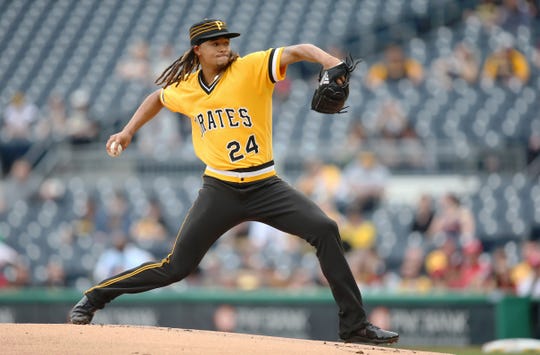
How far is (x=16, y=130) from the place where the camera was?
1677 centimetres

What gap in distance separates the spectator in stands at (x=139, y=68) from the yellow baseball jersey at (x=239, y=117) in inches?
434

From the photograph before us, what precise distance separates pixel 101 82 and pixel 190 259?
471 inches

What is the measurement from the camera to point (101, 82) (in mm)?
17891

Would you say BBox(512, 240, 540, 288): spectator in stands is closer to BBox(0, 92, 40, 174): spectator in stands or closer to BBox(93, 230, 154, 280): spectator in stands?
BBox(93, 230, 154, 280): spectator in stands

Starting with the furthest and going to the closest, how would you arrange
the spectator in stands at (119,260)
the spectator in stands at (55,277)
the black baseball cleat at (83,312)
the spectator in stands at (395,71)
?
the spectator in stands at (395,71) < the spectator in stands at (55,277) < the spectator in stands at (119,260) < the black baseball cleat at (83,312)

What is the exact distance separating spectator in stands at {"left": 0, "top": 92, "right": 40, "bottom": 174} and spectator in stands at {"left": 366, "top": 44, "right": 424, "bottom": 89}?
5.42 m

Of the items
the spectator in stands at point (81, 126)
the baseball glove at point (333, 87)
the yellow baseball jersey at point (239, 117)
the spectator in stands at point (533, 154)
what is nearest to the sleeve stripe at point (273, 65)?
the yellow baseball jersey at point (239, 117)

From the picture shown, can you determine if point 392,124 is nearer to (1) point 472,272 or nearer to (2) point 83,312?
(1) point 472,272

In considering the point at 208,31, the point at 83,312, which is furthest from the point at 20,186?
the point at 208,31

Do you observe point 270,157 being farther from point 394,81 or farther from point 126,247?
point 394,81

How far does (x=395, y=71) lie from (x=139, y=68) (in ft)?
14.4

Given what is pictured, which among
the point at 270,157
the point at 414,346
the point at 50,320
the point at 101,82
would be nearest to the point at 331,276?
the point at 270,157

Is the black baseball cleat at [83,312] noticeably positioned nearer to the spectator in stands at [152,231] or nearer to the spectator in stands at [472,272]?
the spectator in stands at [472,272]

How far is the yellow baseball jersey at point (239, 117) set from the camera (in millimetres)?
6246
